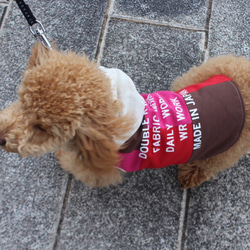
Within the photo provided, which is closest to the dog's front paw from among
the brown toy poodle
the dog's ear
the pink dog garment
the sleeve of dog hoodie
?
the brown toy poodle

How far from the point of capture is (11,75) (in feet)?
6.83

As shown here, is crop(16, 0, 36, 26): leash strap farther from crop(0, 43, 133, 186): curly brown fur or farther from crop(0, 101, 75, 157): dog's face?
crop(0, 101, 75, 157): dog's face

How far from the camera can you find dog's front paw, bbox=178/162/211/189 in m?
1.88

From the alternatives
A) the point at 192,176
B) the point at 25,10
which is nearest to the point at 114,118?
the point at 25,10

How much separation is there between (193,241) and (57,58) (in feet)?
5.06

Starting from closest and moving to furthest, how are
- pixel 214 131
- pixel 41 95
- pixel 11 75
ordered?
pixel 41 95 → pixel 214 131 → pixel 11 75

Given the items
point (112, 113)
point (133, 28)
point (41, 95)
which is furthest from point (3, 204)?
point (133, 28)

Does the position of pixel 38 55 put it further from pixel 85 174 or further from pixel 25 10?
pixel 85 174

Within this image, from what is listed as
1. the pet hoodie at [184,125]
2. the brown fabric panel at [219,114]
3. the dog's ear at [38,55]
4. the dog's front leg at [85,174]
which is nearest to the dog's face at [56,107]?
the dog's ear at [38,55]

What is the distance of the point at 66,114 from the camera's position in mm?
1158

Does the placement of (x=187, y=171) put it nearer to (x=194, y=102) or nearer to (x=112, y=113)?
(x=194, y=102)

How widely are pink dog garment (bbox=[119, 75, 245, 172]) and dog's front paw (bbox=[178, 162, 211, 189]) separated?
1.44ft

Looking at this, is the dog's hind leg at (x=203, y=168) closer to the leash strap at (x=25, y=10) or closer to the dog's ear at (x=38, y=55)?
the dog's ear at (x=38, y=55)

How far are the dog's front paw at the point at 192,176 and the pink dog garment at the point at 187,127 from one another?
1.44ft
